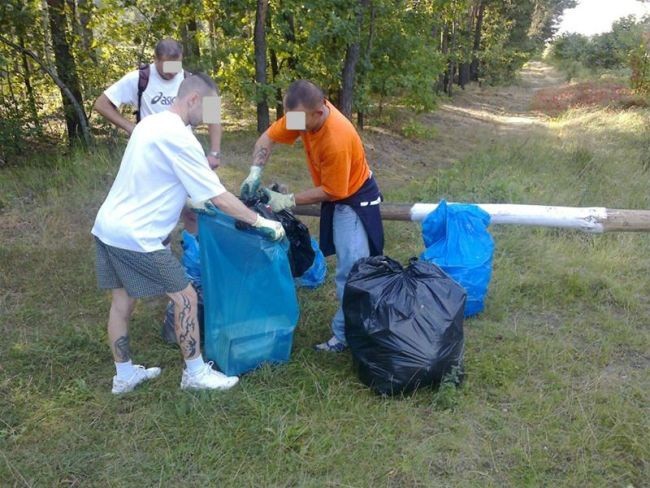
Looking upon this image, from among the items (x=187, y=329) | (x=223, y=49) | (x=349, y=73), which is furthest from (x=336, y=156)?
(x=349, y=73)

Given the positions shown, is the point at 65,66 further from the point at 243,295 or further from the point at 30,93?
the point at 243,295

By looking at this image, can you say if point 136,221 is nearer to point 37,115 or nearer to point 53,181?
point 53,181

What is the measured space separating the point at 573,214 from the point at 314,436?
2.20 meters

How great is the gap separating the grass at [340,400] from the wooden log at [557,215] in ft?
1.77

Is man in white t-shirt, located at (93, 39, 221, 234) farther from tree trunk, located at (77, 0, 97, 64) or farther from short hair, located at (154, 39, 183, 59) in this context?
tree trunk, located at (77, 0, 97, 64)

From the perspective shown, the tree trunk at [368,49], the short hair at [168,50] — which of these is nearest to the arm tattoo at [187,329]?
the short hair at [168,50]

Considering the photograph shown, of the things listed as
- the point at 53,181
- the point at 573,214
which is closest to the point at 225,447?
the point at 573,214

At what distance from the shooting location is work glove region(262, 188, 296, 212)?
2.81 m

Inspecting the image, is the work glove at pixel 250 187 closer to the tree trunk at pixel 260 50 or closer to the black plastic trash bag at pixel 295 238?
the black plastic trash bag at pixel 295 238

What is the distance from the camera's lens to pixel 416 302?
2525mm

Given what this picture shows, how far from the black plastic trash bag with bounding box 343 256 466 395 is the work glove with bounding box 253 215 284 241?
1.46 ft

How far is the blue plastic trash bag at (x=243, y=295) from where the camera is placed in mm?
2582

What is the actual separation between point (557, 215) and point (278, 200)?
1844mm

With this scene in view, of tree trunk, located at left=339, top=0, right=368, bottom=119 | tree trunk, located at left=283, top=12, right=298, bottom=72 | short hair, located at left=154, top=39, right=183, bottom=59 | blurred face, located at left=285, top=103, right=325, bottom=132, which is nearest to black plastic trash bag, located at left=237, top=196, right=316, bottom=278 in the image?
blurred face, located at left=285, top=103, right=325, bottom=132
